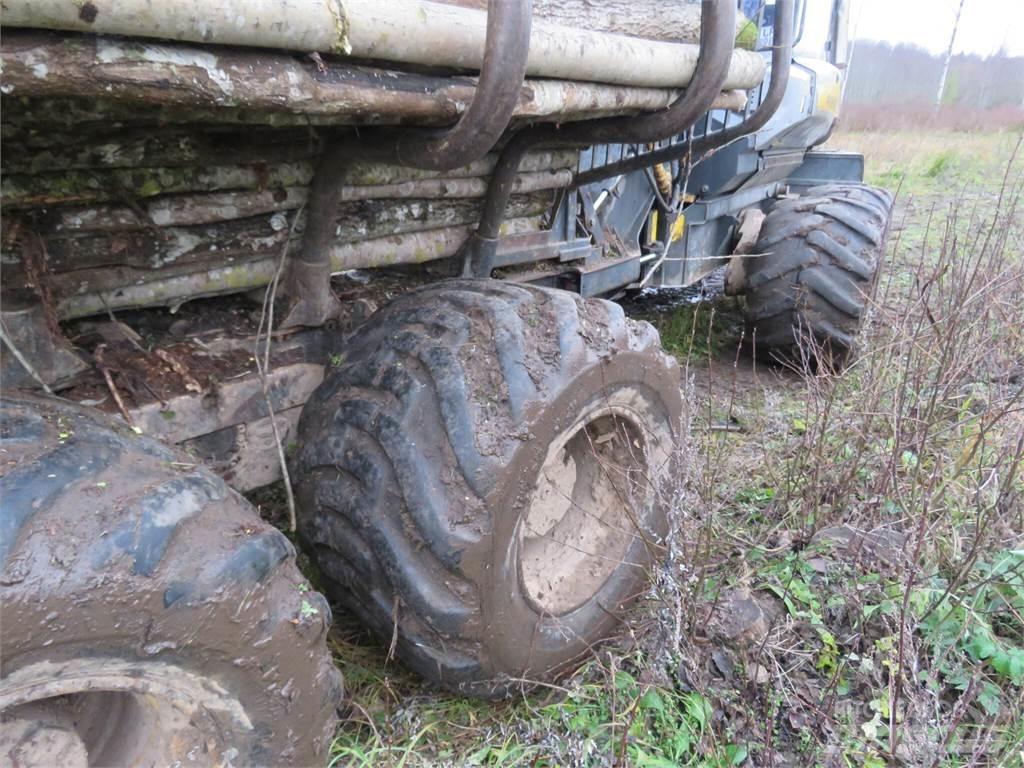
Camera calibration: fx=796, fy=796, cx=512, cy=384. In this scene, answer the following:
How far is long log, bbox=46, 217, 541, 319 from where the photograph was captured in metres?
1.56

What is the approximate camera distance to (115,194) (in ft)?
4.96

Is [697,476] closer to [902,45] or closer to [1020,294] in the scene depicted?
[1020,294]

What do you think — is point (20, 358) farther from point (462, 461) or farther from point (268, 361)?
point (462, 461)

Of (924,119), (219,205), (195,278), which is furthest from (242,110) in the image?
(924,119)

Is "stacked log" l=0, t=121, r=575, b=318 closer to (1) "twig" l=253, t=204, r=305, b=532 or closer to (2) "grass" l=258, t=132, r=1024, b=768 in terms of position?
(1) "twig" l=253, t=204, r=305, b=532

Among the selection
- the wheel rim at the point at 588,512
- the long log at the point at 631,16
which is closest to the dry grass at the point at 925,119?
the long log at the point at 631,16

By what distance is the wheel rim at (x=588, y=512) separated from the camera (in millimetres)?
2096

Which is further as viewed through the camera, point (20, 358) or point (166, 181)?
point (166, 181)

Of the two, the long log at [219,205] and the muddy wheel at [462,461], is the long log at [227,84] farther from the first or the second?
the muddy wheel at [462,461]

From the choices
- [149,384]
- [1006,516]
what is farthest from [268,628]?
[1006,516]

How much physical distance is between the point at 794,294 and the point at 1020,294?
3.54 ft

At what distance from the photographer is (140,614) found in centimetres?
111

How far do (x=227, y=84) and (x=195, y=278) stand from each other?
0.79 metres

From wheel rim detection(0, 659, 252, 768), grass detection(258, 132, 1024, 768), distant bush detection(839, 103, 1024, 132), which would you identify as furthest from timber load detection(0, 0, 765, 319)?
distant bush detection(839, 103, 1024, 132)
